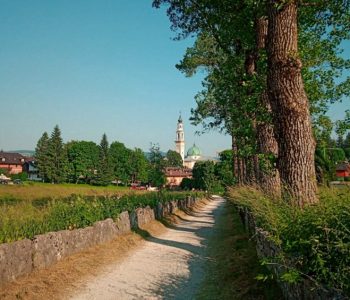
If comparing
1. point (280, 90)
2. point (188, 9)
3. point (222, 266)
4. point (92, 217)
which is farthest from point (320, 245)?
point (188, 9)

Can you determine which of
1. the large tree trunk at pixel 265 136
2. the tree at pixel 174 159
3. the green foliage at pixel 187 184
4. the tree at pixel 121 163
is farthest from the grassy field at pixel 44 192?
the tree at pixel 174 159

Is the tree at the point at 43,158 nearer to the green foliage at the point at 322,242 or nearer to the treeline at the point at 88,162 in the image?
the treeline at the point at 88,162

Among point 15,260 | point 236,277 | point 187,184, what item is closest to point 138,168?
point 187,184

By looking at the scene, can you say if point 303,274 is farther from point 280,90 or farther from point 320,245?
point 280,90

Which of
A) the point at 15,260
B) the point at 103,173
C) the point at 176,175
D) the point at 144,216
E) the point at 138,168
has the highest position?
the point at 138,168

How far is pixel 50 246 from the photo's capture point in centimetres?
869

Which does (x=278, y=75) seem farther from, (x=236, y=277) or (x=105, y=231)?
(x=105, y=231)

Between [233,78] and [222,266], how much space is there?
7.64 m

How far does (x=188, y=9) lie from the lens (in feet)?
44.8

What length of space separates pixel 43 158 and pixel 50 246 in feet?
291

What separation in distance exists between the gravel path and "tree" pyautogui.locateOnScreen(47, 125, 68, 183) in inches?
3297

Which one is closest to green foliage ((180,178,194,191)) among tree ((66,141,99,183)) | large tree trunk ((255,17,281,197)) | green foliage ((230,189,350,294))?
tree ((66,141,99,183))

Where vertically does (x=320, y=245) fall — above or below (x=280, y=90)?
below

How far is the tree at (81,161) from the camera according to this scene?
102 m
